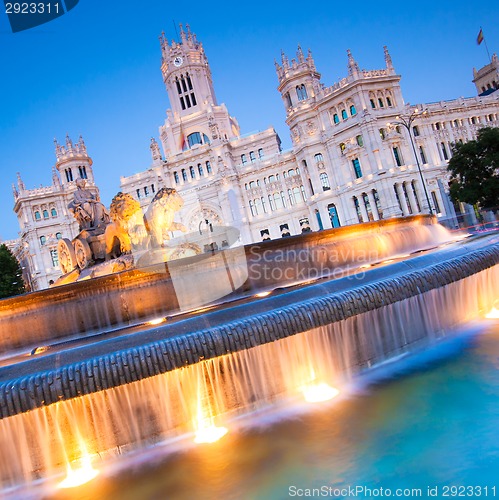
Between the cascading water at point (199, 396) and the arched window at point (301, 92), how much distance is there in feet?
174

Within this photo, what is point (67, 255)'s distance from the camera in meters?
11.6

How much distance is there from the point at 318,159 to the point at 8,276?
37.6 meters

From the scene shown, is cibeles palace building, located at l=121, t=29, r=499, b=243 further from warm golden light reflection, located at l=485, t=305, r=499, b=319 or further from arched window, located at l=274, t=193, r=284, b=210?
warm golden light reflection, located at l=485, t=305, r=499, b=319

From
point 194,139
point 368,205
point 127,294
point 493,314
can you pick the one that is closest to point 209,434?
point 127,294

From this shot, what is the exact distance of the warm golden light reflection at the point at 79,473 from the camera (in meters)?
4.32

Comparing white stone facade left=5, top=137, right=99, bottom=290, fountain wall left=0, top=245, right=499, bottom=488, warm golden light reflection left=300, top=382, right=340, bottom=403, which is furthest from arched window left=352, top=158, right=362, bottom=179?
warm golden light reflection left=300, top=382, right=340, bottom=403

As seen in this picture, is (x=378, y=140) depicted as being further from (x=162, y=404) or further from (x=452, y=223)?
(x=162, y=404)

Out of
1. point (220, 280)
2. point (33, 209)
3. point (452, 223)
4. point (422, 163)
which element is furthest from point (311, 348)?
point (33, 209)

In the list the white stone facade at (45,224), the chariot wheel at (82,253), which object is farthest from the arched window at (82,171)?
the chariot wheel at (82,253)

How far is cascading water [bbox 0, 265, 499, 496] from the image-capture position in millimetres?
4566

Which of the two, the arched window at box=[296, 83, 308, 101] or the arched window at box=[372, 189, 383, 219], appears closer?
the arched window at box=[372, 189, 383, 219]

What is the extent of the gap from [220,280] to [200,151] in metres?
53.4

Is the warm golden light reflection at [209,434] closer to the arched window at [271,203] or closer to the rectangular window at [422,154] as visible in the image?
the rectangular window at [422,154]

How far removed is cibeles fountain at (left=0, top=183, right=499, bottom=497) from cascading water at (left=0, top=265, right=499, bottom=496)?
14 mm
